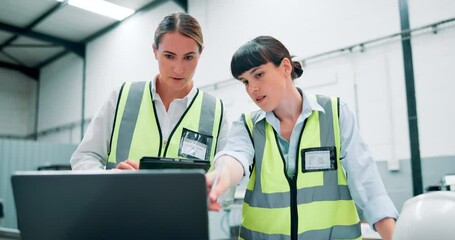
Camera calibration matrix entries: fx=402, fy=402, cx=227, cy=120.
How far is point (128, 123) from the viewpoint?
4.65 feet

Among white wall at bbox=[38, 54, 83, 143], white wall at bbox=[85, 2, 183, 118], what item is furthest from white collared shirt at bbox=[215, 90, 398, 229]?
white wall at bbox=[38, 54, 83, 143]

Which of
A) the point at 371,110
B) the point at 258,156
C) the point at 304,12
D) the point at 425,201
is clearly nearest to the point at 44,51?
the point at 304,12

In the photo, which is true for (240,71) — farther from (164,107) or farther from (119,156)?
(119,156)

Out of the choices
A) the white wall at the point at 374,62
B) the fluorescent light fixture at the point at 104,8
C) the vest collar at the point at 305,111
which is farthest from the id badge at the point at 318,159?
the fluorescent light fixture at the point at 104,8

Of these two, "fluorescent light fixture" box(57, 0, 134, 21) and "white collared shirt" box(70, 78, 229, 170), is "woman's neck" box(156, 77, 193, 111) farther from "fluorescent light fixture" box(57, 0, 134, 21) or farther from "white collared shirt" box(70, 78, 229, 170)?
"fluorescent light fixture" box(57, 0, 134, 21)

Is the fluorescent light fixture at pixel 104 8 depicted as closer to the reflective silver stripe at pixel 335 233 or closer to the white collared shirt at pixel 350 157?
the white collared shirt at pixel 350 157

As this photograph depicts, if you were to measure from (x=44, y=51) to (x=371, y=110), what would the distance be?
298 inches

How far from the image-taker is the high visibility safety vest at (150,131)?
4.60 ft

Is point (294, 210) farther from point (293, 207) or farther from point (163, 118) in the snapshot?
point (163, 118)

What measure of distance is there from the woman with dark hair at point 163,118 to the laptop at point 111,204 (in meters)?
0.66

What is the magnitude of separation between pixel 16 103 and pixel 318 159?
10.1 meters

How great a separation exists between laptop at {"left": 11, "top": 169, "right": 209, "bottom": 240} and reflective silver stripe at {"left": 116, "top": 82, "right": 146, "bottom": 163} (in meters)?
0.70

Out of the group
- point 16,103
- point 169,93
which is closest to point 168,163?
point 169,93

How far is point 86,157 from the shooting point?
137cm
